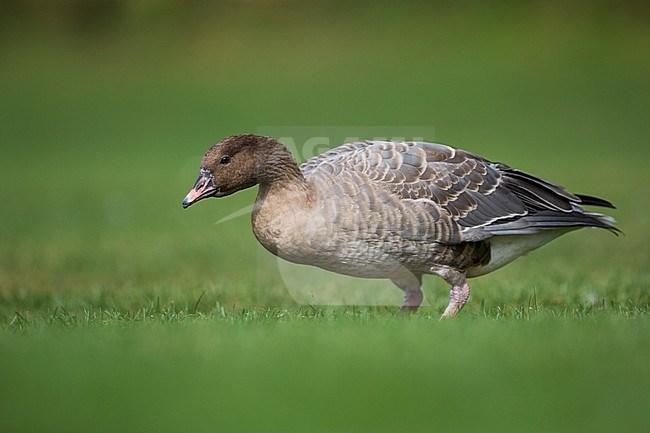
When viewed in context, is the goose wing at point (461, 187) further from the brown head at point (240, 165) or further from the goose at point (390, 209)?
the brown head at point (240, 165)

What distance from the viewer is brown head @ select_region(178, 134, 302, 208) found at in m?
8.03

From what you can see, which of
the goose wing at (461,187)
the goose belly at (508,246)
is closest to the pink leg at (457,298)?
Result: the goose belly at (508,246)

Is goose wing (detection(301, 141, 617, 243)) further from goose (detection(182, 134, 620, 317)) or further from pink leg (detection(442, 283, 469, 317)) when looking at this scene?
pink leg (detection(442, 283, 469, 317))

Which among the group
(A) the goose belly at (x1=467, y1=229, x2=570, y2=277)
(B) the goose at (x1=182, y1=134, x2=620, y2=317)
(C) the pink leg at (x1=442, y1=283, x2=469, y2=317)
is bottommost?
(C) the pink leg at (x1=442, y1=283, x2=469, y2=317)

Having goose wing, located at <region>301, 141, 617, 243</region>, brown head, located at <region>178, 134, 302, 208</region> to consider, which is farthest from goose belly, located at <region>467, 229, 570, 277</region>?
brown head, located at <region>178, 134, 302, 208</region>

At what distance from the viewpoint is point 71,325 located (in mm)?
7656

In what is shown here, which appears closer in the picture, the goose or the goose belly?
the goose

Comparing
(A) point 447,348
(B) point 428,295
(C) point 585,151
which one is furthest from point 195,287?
(C) point 585,151

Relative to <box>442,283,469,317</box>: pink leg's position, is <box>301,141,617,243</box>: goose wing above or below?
above

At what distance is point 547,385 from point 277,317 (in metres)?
2.66

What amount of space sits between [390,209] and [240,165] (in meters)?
1.23

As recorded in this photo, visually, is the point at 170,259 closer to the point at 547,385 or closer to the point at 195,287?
the point at 195,287

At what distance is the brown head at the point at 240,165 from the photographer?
8031 mm

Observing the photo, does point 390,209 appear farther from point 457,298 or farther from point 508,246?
point 508,246
